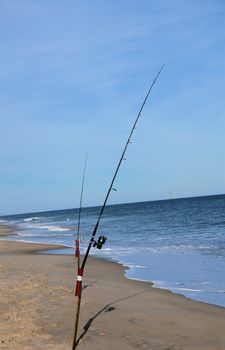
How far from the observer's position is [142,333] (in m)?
6.82

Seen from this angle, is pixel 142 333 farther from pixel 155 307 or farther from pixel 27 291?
pixel 27 291

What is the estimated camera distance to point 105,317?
763 centimetres

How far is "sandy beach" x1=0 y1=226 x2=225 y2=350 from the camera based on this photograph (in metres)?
6.30

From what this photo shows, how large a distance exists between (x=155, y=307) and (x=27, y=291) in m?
2.77

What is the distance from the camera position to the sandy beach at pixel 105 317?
6.30 m

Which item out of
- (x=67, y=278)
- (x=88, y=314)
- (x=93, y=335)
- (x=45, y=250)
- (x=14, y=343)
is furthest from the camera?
(x=45, y=250)

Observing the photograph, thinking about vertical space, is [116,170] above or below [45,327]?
above

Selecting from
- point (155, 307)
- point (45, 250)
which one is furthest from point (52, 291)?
point (45, 250)

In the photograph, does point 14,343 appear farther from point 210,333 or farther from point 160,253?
point 160,253

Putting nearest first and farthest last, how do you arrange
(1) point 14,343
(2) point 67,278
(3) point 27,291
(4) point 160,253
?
(1) point 14,343 < (3) point 27,291 < (2) point 67,278 < (4) point 160,253

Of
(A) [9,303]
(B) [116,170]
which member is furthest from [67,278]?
(B) [116,170]

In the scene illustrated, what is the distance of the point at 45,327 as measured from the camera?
6812 millimetres

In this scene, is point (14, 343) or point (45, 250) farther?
point (45, 250)

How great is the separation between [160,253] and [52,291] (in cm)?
951
